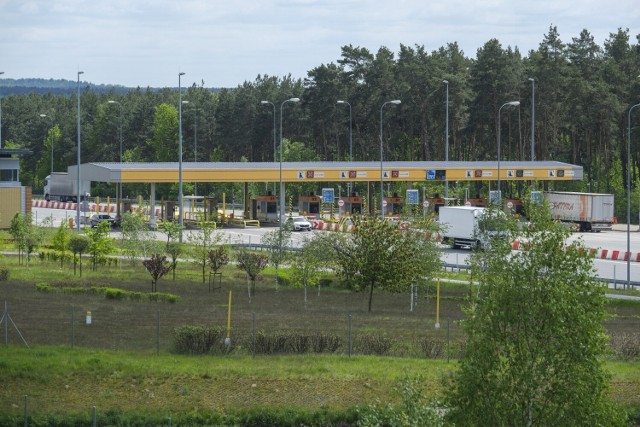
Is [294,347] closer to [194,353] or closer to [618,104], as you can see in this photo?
[194,353]

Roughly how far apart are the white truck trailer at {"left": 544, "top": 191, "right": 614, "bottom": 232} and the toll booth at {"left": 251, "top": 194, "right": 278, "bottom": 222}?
20.2 m

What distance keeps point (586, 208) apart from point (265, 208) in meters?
23.6

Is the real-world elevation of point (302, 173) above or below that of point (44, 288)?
above

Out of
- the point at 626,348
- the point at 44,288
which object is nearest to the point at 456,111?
the point at 44,288

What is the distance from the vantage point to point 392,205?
96.2m

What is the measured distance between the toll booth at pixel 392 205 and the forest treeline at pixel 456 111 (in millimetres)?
8042

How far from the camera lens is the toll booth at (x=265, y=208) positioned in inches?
3514

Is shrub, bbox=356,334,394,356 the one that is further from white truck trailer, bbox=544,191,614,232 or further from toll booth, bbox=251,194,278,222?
toll booth, bbox=251,194,278,222

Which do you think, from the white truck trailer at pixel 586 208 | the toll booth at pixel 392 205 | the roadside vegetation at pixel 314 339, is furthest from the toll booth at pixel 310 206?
the roadside vegetation at pixel 314 339

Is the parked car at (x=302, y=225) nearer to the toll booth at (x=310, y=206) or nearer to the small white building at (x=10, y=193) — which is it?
the toll booth at (x=310, y=206)

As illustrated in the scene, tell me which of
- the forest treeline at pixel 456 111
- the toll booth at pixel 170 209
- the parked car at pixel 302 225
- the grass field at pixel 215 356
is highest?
the forest treeline at pixel 456 111

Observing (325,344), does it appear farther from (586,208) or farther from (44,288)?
(586,208)

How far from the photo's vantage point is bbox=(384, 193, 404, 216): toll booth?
94188 millimetres

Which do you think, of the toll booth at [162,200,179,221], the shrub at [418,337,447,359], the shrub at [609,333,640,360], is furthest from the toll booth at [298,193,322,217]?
the shrub at [418,337,447,359]
